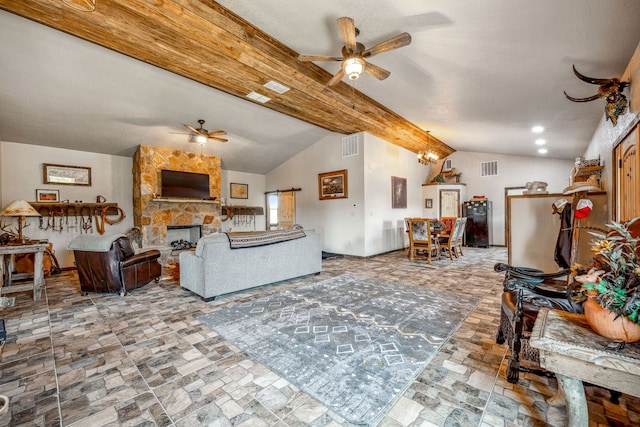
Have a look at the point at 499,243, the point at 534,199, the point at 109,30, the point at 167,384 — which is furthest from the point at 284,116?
the point at 499,243

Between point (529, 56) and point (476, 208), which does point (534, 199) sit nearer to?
point (529, 56)

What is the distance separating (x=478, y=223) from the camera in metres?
8.30

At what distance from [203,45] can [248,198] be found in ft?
19.8

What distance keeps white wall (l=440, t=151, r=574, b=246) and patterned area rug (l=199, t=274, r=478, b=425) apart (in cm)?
627

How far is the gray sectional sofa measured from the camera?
344cm

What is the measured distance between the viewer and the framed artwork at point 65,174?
5551 millimetres

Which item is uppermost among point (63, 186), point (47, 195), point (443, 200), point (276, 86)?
point (276, 86)

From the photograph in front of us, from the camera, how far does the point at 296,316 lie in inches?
113

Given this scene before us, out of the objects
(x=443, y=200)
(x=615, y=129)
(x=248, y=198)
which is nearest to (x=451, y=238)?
(x=443, y=200)

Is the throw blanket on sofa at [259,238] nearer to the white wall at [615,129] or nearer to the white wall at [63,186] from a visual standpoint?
the white wall at [615,129]

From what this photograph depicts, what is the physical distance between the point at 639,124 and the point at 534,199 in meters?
2.18

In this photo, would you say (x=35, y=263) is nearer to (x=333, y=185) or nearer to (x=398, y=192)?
(x=333, y=185)

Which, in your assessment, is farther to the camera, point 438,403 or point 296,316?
point 296,316

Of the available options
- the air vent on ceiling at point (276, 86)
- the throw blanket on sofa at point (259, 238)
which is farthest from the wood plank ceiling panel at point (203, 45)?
Answer: the throw blanket on sofa at point (259, 238)
